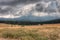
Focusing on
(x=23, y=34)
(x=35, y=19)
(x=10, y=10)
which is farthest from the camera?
(x=10, y=10)

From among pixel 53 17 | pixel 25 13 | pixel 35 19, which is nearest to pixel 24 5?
pixel 25 13

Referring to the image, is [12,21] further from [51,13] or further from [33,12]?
[51,13]

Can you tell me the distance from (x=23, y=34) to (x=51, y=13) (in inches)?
181

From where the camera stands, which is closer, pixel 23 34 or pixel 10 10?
pixel 23 34

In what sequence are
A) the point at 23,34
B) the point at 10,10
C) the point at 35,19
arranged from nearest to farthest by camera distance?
the point at 23,34 → the point at 35,19 → the point at 10,10

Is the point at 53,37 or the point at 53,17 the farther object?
the point at 53,17

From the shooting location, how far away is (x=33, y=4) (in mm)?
14828

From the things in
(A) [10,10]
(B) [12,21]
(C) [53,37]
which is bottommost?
(C) [53,37]

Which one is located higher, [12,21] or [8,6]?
[8,6]

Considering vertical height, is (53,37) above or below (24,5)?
below

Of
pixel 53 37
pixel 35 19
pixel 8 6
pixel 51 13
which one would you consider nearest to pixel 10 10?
pixel 8 6

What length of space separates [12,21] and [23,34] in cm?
366

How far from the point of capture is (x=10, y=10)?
14.4 m

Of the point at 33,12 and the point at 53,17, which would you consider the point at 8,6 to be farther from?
the point at 53,17
